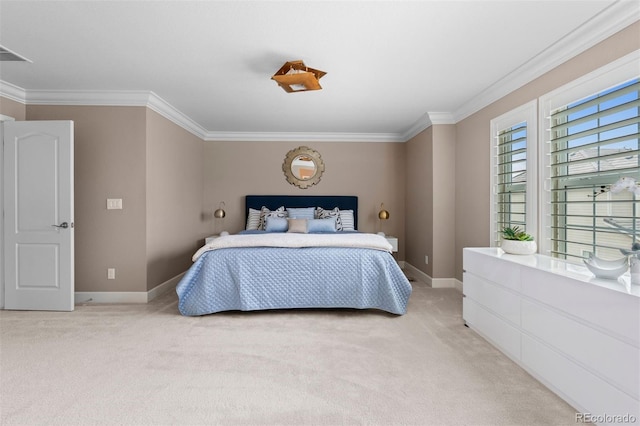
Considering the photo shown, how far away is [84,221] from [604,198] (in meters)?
4.94

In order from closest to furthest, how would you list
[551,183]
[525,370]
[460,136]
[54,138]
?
[525,370] < [551,183] < [54,138] < [460,136]

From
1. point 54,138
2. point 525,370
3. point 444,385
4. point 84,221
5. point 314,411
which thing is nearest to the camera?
point 314,411

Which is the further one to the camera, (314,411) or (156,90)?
(156,90)

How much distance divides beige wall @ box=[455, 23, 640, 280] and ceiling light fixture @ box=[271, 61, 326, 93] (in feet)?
6.21

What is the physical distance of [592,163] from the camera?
2350 mm

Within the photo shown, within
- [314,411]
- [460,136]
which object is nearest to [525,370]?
[314,411]

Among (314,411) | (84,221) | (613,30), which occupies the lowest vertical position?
(314,411)

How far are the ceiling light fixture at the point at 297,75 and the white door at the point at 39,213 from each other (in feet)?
7.74

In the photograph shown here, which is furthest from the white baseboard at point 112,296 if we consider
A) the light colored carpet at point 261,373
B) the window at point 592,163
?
the window at point 592,163

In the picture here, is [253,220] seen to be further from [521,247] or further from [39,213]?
[521,247]

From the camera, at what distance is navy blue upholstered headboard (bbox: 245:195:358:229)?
5.63 meters

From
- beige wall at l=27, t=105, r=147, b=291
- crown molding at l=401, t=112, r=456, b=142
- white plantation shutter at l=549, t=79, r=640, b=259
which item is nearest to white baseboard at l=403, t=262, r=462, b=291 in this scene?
white plantation shutter at l=549, t=79, r=640, b=259

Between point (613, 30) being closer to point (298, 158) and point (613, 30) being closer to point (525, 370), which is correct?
point (525, 370)

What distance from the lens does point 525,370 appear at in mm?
2182
